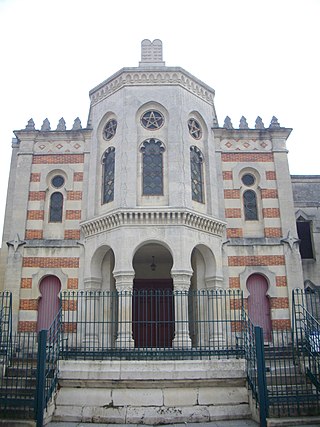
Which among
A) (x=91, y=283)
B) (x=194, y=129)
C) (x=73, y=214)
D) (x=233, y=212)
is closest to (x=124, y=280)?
(x=91, y=283)

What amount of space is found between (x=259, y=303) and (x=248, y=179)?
210 inches

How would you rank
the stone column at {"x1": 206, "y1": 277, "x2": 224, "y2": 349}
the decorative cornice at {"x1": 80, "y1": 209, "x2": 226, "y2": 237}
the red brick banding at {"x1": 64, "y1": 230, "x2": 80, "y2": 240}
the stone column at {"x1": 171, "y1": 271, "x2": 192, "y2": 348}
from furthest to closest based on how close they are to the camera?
the red brick banding at {"x1": 64, "y1": 230, "x2": 80, "y2": 240}, the stone column at {"x1": 206, "y1": 277, "x2": 224, "y2": 349}, the decorative cornice at {"x1": 80, "y1": 209, "x2": 226, "y2": 237}, the stone column at {"x1": 171, "y1": 271, "x2": 192, "y2": 348}

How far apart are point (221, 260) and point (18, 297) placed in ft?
26.6

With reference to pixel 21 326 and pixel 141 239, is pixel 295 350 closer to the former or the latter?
pixel 141 239

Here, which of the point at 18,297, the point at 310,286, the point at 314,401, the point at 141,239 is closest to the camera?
the point at 314,401

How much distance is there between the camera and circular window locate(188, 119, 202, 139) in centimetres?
1762

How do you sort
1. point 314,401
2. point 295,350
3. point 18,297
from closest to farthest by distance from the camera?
point 314,401
point 295,350
point 18,297

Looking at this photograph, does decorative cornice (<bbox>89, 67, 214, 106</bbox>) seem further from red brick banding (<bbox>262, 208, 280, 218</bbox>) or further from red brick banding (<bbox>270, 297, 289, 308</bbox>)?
red brick banding (<bbox>270, 297, 289, 308</bbox>)

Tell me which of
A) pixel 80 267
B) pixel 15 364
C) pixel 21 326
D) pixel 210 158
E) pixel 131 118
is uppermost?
pixel 131 118

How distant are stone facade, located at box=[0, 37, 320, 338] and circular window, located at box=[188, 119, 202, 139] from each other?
0.06 metres

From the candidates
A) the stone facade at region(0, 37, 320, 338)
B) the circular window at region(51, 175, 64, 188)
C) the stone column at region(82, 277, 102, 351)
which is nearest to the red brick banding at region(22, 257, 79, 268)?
the stone facade at region(0, 37, 320, 338)

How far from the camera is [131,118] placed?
1683 cm

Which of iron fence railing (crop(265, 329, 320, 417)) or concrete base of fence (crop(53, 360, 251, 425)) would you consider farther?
concrete base of fence (crop(53, 360, 251, 425))

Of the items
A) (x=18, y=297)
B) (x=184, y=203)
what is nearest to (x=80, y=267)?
(x=18, y=297)
